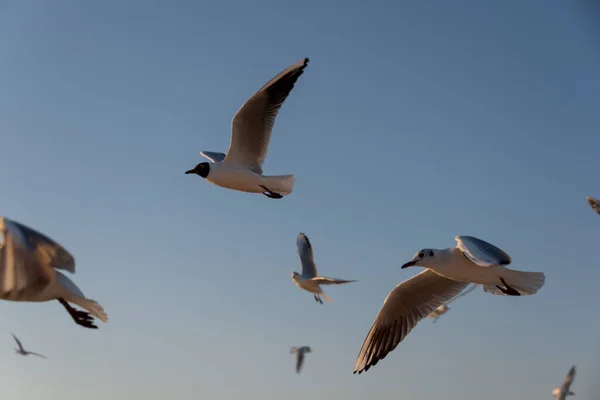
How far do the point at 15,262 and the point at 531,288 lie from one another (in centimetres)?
447

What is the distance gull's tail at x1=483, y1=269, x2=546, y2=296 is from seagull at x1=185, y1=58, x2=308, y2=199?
3531 millimetres

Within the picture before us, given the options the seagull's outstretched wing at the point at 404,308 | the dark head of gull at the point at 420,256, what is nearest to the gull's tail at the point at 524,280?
the dark head of gull at the point at 420,256

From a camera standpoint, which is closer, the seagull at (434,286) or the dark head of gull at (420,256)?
the seagull at (434,286)

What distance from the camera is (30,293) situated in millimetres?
7285

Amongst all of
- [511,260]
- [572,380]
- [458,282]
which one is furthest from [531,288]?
[572,380]

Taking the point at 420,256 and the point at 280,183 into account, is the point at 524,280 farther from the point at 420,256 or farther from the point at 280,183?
the point at 280,183

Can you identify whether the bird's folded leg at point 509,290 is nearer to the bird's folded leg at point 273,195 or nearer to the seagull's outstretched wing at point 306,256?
the bird's folded leg at point 273,195

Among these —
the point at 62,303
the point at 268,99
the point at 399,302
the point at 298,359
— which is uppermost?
the point at 268,99

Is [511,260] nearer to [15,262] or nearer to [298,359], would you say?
[15,262]

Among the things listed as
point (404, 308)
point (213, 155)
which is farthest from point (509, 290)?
point (213, 155)

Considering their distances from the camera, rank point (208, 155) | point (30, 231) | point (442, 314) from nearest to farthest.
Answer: point (30, 231), point (208, 155), point (442, 314)

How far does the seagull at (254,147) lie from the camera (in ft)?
33.5

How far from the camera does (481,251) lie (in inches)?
281

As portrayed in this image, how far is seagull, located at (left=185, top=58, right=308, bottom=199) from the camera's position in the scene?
33.5 ft
